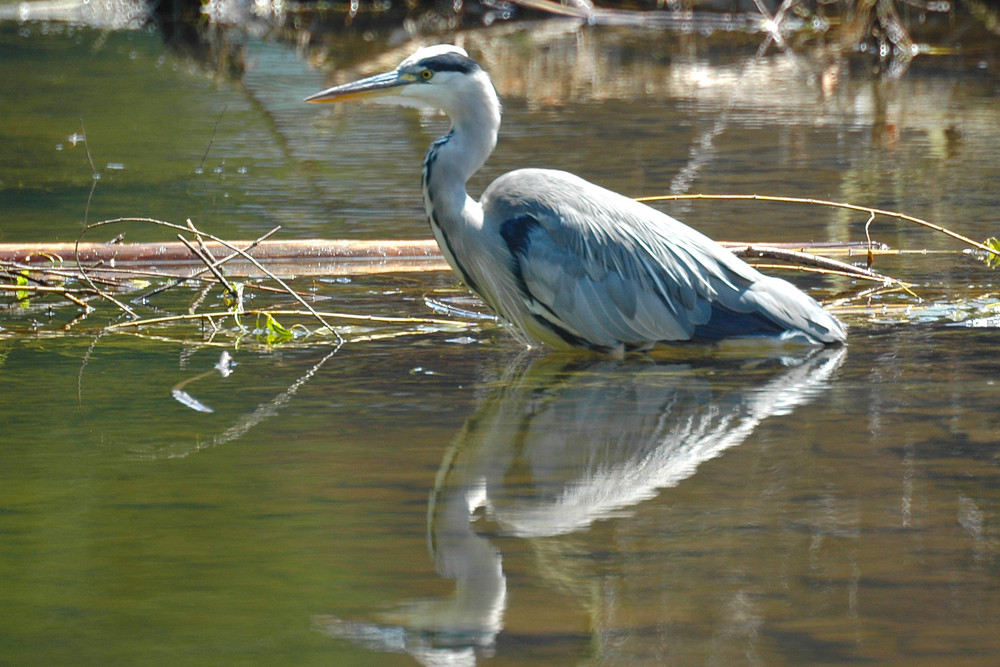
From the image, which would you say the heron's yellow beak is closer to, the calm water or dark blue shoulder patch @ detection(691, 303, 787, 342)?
the calm water

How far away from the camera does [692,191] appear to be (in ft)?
27.7

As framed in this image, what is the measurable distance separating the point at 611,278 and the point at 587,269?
9cm

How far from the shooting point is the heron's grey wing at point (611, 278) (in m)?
5.27

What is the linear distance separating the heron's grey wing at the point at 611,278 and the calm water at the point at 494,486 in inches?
5.9

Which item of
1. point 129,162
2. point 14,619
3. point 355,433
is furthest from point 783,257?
point 129,162

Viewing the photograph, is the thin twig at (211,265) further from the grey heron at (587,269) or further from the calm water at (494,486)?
the grey heron at (587,269)

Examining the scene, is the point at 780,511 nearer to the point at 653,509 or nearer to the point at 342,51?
the point at 653,509

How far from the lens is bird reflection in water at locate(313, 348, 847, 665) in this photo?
10.2 feet

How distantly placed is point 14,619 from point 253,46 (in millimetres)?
14103

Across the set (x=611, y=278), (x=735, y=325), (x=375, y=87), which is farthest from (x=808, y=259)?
(x=375, y=87)

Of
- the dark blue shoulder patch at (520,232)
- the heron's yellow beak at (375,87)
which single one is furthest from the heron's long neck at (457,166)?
the heron's yellow beak at (375,87)

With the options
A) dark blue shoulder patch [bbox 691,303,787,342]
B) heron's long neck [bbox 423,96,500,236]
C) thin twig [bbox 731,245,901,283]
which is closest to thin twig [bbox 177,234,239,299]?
heron's long neck [bbox 423,96,500,236]

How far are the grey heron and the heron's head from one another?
0.03 feet

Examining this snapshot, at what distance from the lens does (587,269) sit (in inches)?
209
